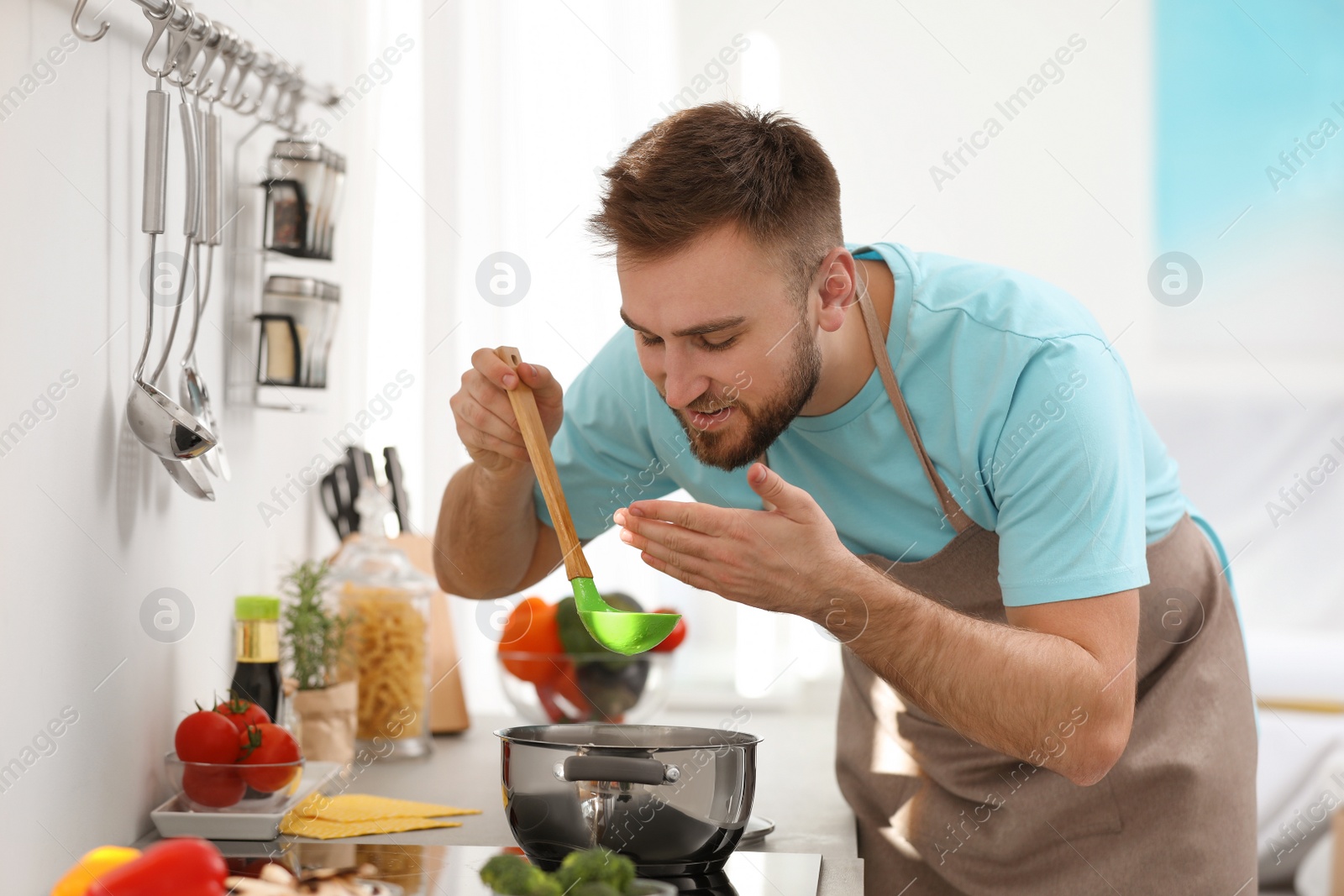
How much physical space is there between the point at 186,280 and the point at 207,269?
34mm

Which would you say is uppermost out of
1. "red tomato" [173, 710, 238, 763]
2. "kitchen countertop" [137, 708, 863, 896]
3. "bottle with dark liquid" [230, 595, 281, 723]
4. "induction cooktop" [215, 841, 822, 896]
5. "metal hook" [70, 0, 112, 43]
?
"metal hook" [70, 0, 112, 43]

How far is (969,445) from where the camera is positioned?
1.12m

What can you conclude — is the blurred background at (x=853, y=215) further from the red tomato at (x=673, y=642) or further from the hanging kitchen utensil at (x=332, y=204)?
the red tomato at (x=673, y=642)

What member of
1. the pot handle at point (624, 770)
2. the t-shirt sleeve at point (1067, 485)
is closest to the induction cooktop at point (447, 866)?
the pot handle at point (624, 770)

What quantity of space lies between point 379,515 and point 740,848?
781 mm

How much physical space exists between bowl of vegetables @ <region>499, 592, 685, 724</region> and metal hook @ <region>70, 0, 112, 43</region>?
922 mm

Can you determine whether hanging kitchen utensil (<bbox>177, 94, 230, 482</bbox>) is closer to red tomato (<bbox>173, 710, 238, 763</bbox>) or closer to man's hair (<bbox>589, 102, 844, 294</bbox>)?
red tomato (<bbox>173, 710, 238, 763</bbox>)

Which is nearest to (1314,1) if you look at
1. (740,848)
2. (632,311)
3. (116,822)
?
(632,311)

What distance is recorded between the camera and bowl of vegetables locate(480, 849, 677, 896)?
76 centimetres

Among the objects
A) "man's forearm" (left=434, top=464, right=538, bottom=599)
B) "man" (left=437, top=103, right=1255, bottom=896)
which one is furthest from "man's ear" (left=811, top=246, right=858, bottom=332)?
"man's forearm" (left=434, top=464, right=538, bottom=599)

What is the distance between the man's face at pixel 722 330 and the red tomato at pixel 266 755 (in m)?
0.50

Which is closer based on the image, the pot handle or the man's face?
the pot handle

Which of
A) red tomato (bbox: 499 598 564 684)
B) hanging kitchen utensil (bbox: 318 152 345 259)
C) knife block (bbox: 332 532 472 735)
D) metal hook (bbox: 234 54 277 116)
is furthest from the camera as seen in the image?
knife block (bbox: 332 532 472 735)

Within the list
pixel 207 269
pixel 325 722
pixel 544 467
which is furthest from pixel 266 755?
pixel 207 269
